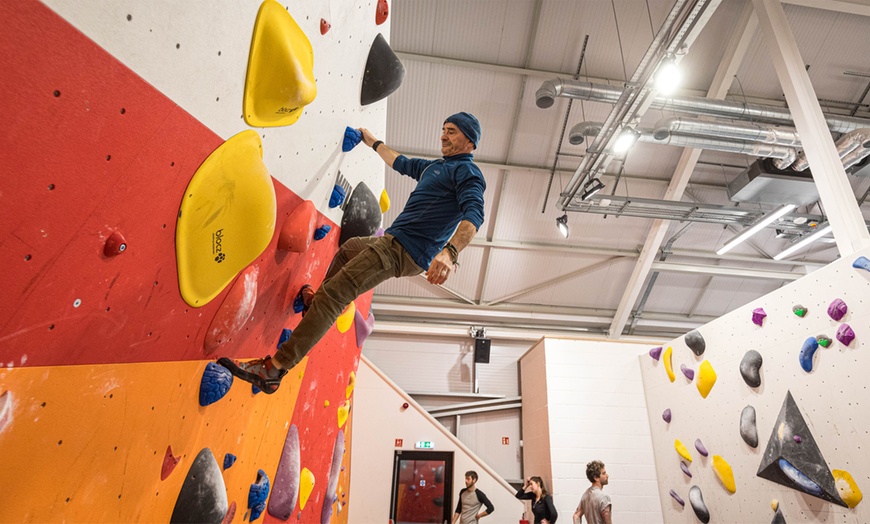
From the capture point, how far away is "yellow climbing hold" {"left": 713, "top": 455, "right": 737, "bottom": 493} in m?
3.91

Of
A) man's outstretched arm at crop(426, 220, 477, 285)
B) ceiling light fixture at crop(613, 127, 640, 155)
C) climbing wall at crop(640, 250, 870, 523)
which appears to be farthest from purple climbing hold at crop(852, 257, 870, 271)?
man's outstretched arm at crop(426, 220, 477, 285)

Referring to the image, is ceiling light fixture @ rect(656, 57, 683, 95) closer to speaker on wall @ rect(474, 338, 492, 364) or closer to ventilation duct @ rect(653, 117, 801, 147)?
ventilation duct @ rect(653, 117, 801, 147)

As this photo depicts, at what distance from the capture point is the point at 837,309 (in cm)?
301

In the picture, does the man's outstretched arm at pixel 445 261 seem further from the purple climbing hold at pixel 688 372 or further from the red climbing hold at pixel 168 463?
the purple climbing hold at pixel 688 372

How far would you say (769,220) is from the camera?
5535mm

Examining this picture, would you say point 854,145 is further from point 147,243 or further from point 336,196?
point 147,243

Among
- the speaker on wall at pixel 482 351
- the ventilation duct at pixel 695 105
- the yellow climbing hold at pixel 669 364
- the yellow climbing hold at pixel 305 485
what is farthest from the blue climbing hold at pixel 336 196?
the speaker on wall at pixel 482 351

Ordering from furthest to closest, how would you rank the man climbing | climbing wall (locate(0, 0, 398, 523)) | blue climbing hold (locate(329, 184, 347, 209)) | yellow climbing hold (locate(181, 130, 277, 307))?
blue climbing hold (locate(329, 184, 347, 209)) → the man climbing → yellow climbing hold (locate(181, 130, 277, 307)) → climbing wall (locate(0, 0, 398, 523))

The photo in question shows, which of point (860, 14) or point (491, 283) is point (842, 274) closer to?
point (860, 14)

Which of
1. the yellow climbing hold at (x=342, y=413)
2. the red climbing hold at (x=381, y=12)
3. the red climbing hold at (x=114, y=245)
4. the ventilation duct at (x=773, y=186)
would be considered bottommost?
the yellow climbing hold at (x=342, y=413)

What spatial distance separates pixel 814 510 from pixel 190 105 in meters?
4.58

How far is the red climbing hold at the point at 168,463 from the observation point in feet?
3.23

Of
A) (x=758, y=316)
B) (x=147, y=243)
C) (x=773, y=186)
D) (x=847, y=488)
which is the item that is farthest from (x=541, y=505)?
(x=773, y=186)

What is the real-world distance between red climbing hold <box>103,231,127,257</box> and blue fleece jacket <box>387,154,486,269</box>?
3.08ft
